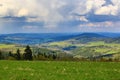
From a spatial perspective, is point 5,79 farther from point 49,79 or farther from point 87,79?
point 87,79

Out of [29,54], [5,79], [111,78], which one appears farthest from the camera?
[29,54]

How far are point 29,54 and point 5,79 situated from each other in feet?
192

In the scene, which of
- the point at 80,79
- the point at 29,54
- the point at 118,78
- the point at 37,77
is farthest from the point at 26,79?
the point at 29,54

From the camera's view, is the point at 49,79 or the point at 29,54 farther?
the point at 29,54

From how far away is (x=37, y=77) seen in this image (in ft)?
67.5

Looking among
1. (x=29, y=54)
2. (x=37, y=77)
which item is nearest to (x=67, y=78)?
(x=37, y=77)

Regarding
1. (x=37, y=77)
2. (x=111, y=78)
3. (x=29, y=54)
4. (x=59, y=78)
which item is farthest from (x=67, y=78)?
(x=29, y=54)

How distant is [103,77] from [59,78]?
3759 mm

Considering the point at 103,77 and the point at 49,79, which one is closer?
the point at 49,79

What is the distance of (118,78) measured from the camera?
69.7 ft

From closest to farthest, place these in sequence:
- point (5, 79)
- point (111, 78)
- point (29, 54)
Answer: point (5, 79) → point (111, 78) → point (29, 54)

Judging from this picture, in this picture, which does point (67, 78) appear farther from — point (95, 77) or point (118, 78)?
point (118, 78)

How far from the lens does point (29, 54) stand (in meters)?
77.8

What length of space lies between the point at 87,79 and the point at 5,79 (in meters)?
6.19
